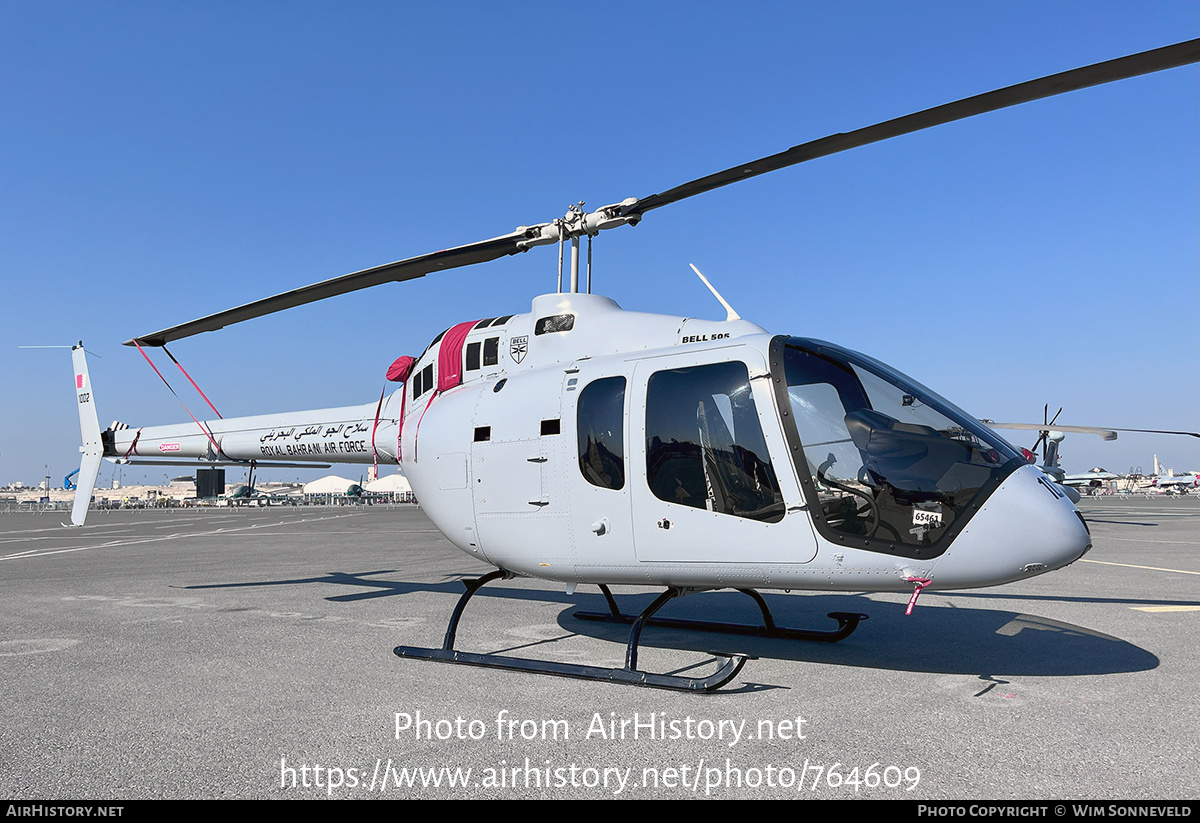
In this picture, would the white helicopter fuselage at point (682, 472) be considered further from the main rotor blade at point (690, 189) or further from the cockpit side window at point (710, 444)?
the main rotor blade at point (690, 189)

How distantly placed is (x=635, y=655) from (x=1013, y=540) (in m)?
2.80

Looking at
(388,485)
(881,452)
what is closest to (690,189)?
(881,452)

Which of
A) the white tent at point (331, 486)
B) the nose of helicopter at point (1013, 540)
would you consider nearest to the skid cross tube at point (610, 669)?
the nose of helicopter at point (1013, 540)

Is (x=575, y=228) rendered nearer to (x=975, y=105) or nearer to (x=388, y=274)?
(x=388, y=274)

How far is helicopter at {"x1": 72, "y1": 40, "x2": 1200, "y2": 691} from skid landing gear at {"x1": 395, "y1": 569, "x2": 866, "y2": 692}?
0.02 metres

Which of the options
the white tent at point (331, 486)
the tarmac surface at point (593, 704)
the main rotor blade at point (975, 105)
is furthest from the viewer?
the white tent at point (331, 486)

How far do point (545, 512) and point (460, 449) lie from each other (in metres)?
1.20

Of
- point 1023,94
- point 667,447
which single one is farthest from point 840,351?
point 1023,94

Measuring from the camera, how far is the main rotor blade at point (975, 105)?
4.30m

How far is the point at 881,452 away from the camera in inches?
202

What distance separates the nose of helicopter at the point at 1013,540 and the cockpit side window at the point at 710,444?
→ 4.10 feet

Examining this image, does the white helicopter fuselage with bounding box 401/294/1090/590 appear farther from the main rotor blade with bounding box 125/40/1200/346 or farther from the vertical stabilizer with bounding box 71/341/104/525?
the vertical stabilizer with bounding box 71/341/104/525

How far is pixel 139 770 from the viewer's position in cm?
384

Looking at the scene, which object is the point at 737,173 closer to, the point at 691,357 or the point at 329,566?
the point at 691,357
